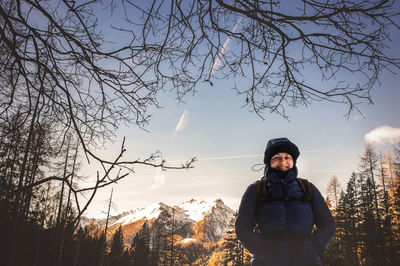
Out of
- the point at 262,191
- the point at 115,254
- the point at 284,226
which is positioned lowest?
the point at 115,254

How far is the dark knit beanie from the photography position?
2.25 m

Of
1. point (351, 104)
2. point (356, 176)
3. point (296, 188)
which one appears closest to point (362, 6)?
point (351, 104)

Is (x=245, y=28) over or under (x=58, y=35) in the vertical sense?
over

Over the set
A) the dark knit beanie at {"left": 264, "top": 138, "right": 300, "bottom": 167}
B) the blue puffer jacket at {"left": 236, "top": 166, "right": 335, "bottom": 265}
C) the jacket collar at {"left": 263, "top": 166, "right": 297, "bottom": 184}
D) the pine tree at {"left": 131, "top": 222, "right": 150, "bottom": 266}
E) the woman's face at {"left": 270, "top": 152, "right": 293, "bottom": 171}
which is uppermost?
the dark knit beanie at {"left": 264, "top": 138, "right": 300, "bottom": 167}

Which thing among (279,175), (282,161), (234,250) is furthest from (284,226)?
(234,250)

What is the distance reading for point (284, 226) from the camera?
190 centimetres

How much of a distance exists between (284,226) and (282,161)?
59 cm

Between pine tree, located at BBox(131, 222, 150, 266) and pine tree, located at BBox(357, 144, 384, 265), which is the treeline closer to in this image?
pine tree, located at BBox(357, 144, 384, 265)

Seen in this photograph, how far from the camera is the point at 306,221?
6.35 feet

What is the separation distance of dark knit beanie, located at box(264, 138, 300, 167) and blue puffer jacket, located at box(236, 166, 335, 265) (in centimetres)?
21

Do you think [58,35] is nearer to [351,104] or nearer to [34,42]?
[34,42]

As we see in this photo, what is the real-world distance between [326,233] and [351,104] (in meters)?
1.27

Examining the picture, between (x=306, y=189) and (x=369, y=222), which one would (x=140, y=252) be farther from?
(x=306, y=189)

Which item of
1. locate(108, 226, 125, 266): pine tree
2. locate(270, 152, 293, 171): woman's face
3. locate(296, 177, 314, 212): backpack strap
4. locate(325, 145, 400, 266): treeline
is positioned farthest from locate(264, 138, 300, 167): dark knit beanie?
locate(108, 226, 125, 266): pine tree
